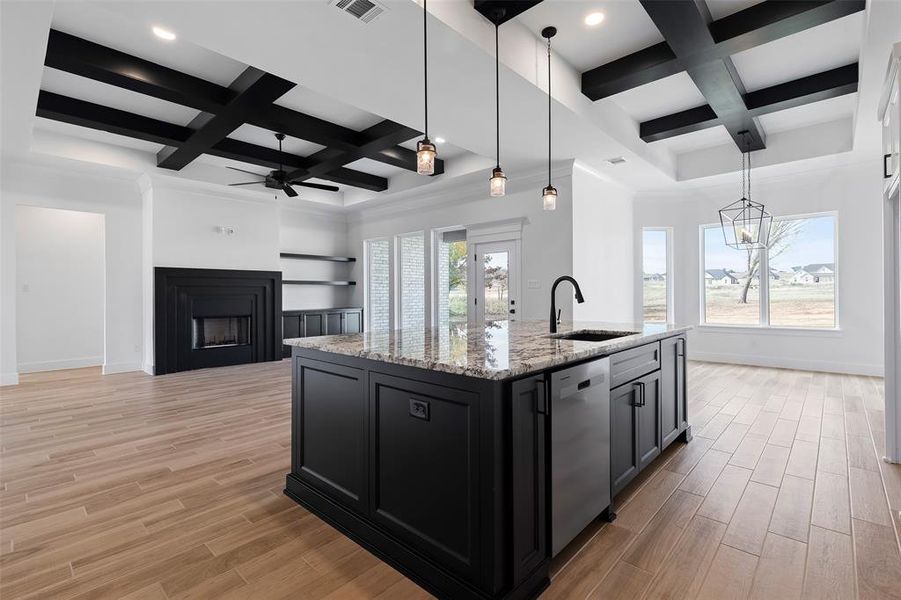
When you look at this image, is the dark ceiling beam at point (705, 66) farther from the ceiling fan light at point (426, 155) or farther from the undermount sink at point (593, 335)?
the undermount sink at point (593, 335)

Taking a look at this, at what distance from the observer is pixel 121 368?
21.0ft

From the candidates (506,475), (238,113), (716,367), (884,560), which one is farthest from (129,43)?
(716,367)

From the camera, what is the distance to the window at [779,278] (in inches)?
240

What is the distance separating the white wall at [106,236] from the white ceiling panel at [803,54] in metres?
7.69

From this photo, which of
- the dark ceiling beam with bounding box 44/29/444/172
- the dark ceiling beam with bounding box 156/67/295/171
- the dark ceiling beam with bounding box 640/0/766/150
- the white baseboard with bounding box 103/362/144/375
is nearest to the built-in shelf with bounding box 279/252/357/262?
the dark ceiling beam with bounding box 156/67/295/171

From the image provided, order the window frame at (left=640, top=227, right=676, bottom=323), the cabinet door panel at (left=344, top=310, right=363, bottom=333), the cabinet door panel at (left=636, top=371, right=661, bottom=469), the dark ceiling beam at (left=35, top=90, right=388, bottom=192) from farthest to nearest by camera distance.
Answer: the cabinet door panel at (left=344, top=310, right=363, bottom=333), the window frame at (left=640, top=227, right=676, bottom=323), the dark ceiling beam at (left=35, top=90, right=388, bottom=192), the cabinet door panel at (left=636, top=371, right=661, bottom=469)

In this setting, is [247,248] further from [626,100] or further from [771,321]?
[771,321]

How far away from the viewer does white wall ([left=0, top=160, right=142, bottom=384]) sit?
5.49 m

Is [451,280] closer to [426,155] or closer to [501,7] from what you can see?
[501,7]

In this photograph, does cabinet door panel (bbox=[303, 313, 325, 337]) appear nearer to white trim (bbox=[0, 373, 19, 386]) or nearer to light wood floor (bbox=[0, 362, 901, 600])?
white trim (bbox=[0, 373, 19, 386])

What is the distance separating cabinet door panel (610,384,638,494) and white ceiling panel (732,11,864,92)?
11.0 ft

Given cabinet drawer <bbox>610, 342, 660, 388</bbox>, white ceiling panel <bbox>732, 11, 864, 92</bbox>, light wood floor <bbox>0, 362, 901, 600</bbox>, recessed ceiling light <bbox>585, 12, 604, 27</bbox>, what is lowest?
light wood floor <bbox>0, 362, 901, 600</bbox>

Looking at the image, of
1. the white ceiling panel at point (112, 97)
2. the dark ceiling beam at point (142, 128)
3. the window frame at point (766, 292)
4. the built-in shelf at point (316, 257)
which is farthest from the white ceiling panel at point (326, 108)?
the window frame at point (766, 292)

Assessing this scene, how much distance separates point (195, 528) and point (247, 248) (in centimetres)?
583
